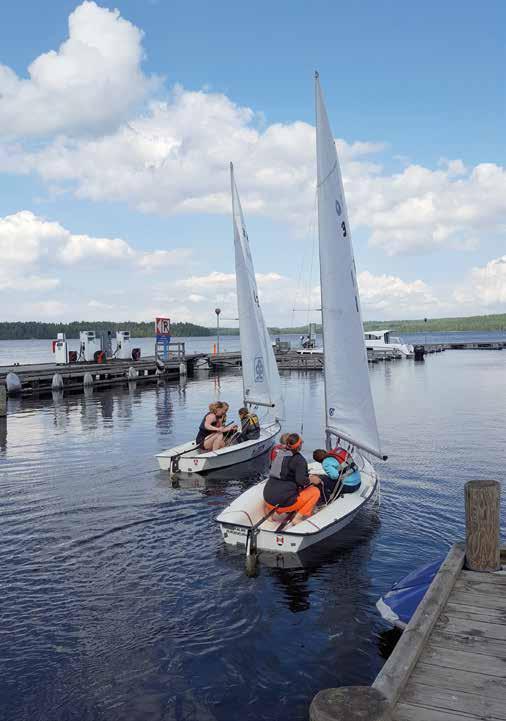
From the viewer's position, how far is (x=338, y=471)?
12820mm

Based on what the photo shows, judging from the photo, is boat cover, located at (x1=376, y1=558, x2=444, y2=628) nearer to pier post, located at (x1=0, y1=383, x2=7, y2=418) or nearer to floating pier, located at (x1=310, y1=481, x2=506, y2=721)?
floating pier, located at (x1=310, y1=481, x2=506, y2=721)

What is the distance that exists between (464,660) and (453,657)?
0.32 feet

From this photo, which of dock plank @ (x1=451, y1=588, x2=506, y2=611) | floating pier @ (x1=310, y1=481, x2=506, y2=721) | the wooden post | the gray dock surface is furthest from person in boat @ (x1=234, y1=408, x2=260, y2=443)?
dock plank @ (x1=451, y1=588, x2=506, y2=611)

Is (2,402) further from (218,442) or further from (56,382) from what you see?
(218,442)

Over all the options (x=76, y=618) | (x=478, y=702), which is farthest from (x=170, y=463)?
(x=478, y=702)

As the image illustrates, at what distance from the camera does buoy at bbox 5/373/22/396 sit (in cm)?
3881

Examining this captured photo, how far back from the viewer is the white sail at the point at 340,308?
46.4 ft

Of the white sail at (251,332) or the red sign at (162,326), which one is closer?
the white sail at (251,332)

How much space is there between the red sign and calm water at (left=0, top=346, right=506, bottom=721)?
36923mm

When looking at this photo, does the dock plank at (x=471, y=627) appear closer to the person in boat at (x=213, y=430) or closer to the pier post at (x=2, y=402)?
the person in boat at (x=213, y=430)

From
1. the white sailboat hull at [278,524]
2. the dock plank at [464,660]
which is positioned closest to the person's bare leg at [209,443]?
the white sailboat hull at [278,524]

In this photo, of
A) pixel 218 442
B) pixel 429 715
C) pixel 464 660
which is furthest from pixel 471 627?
pixel 218 442

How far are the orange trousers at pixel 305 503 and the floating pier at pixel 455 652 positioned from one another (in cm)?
400

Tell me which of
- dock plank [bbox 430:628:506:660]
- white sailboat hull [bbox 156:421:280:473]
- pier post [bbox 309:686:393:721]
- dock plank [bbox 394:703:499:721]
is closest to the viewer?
pier post [bbox 309:686:393:721]
